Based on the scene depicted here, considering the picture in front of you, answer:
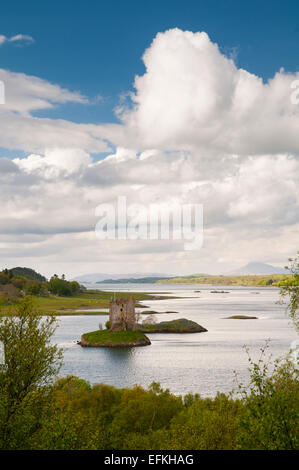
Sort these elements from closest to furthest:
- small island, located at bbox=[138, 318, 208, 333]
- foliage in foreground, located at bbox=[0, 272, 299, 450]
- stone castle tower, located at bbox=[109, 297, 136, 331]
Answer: foliage in foreground, located at bbox=[0, 272, 299, 450], stone castle tower, located at bbox=[109, 297, 136, 331], small island, located at bbox=[138, 318, 208, 333]

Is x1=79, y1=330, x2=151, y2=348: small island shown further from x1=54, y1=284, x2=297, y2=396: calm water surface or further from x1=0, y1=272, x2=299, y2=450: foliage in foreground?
x1=0, y1=272, x2=299, y2=450: foliage in foreground

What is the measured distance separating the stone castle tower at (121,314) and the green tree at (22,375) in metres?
117

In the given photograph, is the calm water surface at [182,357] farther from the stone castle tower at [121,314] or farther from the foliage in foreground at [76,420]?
the foliage in foreground at [76,420]

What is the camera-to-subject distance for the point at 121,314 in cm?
14562

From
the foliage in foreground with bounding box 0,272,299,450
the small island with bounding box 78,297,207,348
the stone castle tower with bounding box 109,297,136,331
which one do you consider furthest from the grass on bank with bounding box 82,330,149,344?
the foliage in foreground with bounding box 0,272,299,450

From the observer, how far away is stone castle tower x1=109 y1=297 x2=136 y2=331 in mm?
145000

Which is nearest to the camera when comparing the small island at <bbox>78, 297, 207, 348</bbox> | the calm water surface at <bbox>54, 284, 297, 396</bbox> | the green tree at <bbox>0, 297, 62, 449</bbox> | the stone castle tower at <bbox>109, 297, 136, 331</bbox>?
the green tree at <bbox>0, 297, 62, 449</bbox>

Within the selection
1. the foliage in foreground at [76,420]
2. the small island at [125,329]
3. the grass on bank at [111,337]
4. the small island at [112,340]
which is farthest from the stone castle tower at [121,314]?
the foliage in foreground at [76,420]

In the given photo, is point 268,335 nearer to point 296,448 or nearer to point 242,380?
point 242,380

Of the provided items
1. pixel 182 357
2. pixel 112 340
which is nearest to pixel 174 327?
pixel 112 340

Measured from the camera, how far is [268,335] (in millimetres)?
143625

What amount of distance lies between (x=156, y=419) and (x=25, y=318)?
79.7 feet

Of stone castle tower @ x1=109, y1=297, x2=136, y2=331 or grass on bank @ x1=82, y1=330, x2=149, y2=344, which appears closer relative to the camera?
grass on bank @ x1=82, y1=330, x2=149, y2=344

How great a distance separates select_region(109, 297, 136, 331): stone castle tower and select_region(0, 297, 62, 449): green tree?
383ft
